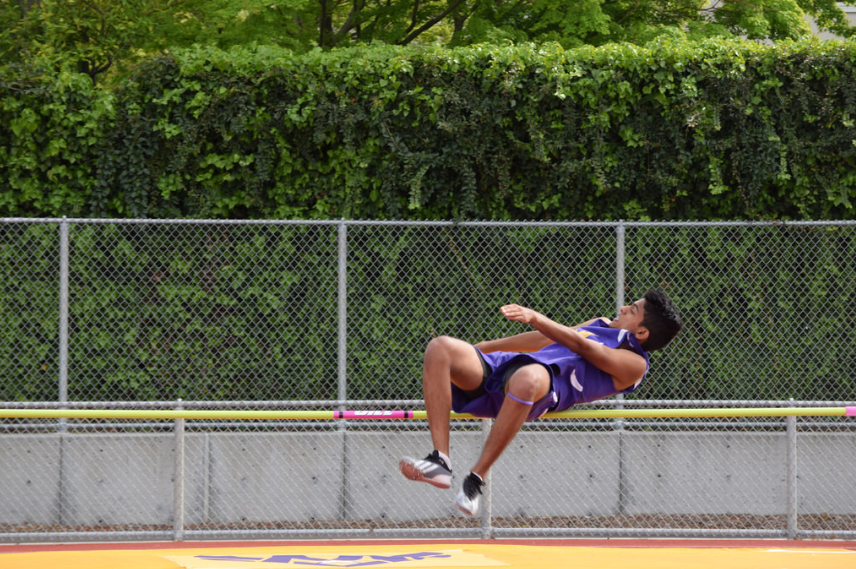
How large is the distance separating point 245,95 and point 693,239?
4598 mm

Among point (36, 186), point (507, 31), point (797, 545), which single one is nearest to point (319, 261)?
point (36, 186)

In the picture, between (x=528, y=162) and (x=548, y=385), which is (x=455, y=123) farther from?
(x=548, y=385)

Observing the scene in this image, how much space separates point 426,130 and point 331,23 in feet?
11.7

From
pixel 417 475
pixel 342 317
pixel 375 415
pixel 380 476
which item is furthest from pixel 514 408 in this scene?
pixel 342 317

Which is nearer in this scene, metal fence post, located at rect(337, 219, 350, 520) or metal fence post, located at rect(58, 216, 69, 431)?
metal fence post, located at rect(58, 216, 69, 431)

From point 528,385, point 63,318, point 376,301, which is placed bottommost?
point 528,385

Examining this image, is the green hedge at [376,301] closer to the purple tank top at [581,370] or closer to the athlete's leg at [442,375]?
the purple tank top at [581,370]

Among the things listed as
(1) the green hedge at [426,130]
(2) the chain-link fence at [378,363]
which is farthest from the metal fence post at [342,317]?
(1) the green hedge at [426,130]

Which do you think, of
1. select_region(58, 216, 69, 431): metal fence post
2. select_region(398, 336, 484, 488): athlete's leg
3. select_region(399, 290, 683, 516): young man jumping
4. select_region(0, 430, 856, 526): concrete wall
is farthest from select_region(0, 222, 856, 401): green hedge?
select_region(398, 336, 484, 488): athlete's leg

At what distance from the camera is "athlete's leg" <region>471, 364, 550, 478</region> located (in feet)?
14.4

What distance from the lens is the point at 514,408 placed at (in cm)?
441

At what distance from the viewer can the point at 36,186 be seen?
788cm

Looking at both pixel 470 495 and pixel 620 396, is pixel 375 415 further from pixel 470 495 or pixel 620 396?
pixel 620 396

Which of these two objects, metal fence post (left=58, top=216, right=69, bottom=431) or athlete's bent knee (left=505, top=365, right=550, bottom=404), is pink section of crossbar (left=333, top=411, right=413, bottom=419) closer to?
athlete's bent knee (left=505, top=365, right=550, bottom=404)
